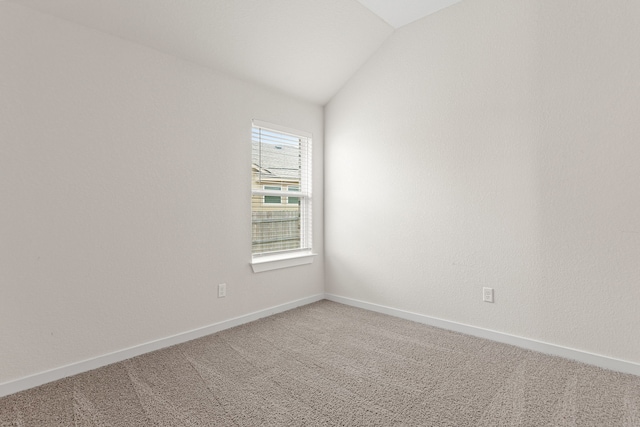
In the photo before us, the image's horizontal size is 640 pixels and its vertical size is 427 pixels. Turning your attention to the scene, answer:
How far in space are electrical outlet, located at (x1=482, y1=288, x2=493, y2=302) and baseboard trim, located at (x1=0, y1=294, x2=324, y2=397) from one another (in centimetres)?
188

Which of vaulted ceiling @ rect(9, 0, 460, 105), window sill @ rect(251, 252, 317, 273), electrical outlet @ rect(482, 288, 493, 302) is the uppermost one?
vaulted ceiling @ rect(9, 0, 460, 105)

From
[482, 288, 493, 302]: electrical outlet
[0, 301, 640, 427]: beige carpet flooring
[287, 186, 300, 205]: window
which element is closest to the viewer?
[0, 301, 640, 427]: beige carpet flooring

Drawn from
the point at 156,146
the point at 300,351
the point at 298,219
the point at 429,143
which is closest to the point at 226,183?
the point at 156,146

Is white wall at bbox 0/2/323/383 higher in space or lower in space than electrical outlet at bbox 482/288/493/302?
higher

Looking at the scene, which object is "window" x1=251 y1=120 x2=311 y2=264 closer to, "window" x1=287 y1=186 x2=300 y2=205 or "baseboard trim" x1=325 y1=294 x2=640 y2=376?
"window" x1=287 y1=186 x2=300 y2=205

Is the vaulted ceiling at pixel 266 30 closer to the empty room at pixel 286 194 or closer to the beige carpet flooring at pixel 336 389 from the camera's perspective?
the empty room at pixel 286 194

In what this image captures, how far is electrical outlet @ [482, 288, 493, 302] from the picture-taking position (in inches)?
103

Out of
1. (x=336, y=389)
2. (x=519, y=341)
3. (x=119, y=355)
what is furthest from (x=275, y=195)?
(x=519, y=341)

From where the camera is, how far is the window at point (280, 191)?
127 inches

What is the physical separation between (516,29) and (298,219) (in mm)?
2562

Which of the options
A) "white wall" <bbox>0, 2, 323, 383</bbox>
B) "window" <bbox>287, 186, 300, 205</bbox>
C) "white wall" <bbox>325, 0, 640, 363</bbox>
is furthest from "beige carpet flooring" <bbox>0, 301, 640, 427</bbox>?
"window" <bbox>287, 186, 300, 205</bbox>

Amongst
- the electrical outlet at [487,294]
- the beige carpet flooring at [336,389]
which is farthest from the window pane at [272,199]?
the electrical outlet at [487,294]

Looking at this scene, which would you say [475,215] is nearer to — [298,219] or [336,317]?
[336,317]

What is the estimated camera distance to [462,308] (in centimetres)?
277
